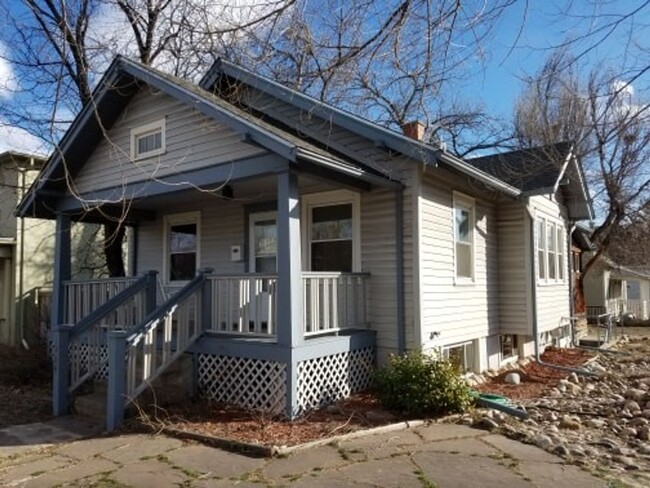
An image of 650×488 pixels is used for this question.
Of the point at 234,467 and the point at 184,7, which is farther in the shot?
the point at 184,7

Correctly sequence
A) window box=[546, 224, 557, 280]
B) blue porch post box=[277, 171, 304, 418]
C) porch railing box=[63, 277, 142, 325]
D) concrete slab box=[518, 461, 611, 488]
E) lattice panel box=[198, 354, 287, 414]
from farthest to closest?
window box=[546, 224, 557, 280], porch railing box=[63, 277, 142, 325], lattice panel box=[198, 354, 287, 414], blue porch post box=[277, 171, 304, 418], concrete slab box=[518, 461, 611, 488]

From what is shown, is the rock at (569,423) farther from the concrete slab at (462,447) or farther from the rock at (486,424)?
the concrete slab at (462,447)

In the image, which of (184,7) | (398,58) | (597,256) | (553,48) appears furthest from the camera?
(597,256)

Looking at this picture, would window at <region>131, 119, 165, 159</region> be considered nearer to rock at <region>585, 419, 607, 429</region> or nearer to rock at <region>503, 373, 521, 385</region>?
rock at <region>503, 373, 521, 385</region>

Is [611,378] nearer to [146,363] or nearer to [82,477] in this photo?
[146,363]

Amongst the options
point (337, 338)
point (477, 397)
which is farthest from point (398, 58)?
point (477, 397)

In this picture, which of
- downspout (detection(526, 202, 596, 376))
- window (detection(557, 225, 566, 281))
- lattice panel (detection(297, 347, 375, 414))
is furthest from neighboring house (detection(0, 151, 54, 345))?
window (detection(557, 225, 566, 281))

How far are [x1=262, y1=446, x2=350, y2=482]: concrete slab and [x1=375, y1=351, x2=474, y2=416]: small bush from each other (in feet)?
5.64

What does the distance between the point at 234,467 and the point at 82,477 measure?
4.94 ft

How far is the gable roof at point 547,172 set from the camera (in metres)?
12.3

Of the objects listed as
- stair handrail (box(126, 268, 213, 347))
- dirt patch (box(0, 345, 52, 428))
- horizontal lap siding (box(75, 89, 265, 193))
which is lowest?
dirt patch (box(0, 345, 52, 428))

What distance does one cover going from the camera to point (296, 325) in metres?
7.55

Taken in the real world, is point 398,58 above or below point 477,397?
above

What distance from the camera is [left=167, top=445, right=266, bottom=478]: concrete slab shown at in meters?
5.67
